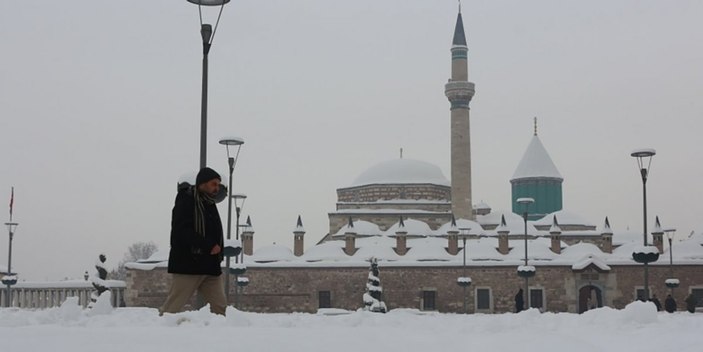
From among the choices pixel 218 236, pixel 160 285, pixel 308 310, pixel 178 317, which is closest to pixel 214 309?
pixel 218 236

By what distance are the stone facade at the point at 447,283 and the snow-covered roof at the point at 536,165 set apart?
1877 centimetres

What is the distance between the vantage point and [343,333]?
477 centimetres

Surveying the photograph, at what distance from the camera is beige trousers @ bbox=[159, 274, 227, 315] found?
6.91 m

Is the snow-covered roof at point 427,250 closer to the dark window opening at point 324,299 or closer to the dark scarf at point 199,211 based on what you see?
the dark window opening at point 324,299

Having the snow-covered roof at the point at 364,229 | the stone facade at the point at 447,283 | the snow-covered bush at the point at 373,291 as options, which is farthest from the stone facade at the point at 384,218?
the snow-covered bush at the point at 373,291

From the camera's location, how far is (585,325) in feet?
21.7

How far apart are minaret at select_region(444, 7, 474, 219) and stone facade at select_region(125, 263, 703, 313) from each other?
9370mm

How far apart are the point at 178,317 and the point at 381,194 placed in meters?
41.5

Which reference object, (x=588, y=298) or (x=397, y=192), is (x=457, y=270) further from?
(x=397, y=192)

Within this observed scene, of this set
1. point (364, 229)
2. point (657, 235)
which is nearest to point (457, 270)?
point (364, 229)

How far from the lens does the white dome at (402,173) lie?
4697cm

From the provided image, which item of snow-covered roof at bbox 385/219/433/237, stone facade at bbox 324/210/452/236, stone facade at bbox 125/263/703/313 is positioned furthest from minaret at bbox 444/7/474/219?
stone facade at bbox 125/263/703/313

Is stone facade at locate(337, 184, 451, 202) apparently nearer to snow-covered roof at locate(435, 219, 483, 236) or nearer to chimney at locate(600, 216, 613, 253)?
snow-covered roof at locate(435, 219, 483, 236)

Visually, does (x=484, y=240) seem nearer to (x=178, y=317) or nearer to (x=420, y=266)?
(x=420, y=266)
